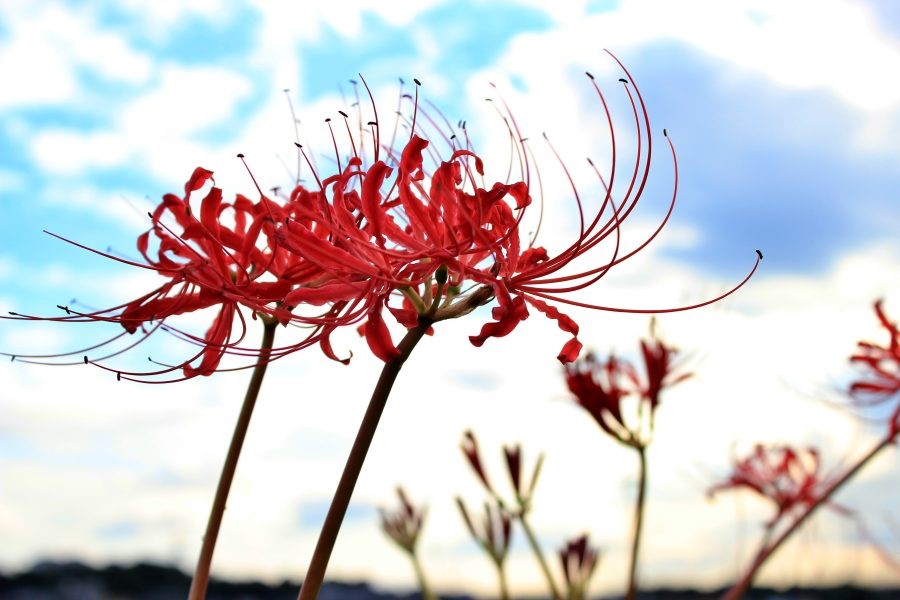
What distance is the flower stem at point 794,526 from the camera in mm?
2701

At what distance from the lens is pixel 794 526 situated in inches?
110

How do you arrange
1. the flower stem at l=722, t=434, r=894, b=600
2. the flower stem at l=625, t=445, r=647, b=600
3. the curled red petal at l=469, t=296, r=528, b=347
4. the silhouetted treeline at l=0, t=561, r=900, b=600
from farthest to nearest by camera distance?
the silhouetted treeline at l=0, t=561, r=900, b=600 → the flower stem at l=722, t=434, r=894, b=600 → the flower stem at l=625, t=445, r=647, b=600 → the curled red petal at l=469, t=296, r=528, b=347

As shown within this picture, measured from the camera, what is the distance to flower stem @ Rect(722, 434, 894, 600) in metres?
2.70

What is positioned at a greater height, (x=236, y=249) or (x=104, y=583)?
(x=236, y=249)

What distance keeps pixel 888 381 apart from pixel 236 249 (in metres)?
2.33

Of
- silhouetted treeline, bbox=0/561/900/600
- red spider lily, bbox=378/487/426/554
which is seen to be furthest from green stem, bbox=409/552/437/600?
silhouetted treeline, bbox=0/561/900/600

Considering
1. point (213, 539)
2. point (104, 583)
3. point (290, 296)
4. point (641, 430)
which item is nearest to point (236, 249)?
point (290, 296)

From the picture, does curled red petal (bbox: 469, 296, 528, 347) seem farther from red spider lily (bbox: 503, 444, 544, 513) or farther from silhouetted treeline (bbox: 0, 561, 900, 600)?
silhouetted treeline (bbox: 0, 561, 900, 600)

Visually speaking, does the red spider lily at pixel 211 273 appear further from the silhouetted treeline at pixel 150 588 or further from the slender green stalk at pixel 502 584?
the silhouetted treeline at pixel 150 588

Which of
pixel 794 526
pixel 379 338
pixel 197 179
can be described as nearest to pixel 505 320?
pixel 379 338

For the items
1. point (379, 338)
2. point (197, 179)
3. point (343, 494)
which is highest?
point (197, 179)

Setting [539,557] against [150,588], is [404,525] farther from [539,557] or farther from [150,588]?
[150,588]

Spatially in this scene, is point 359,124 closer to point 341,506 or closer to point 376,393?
point 376,393

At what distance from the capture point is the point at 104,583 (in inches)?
222
